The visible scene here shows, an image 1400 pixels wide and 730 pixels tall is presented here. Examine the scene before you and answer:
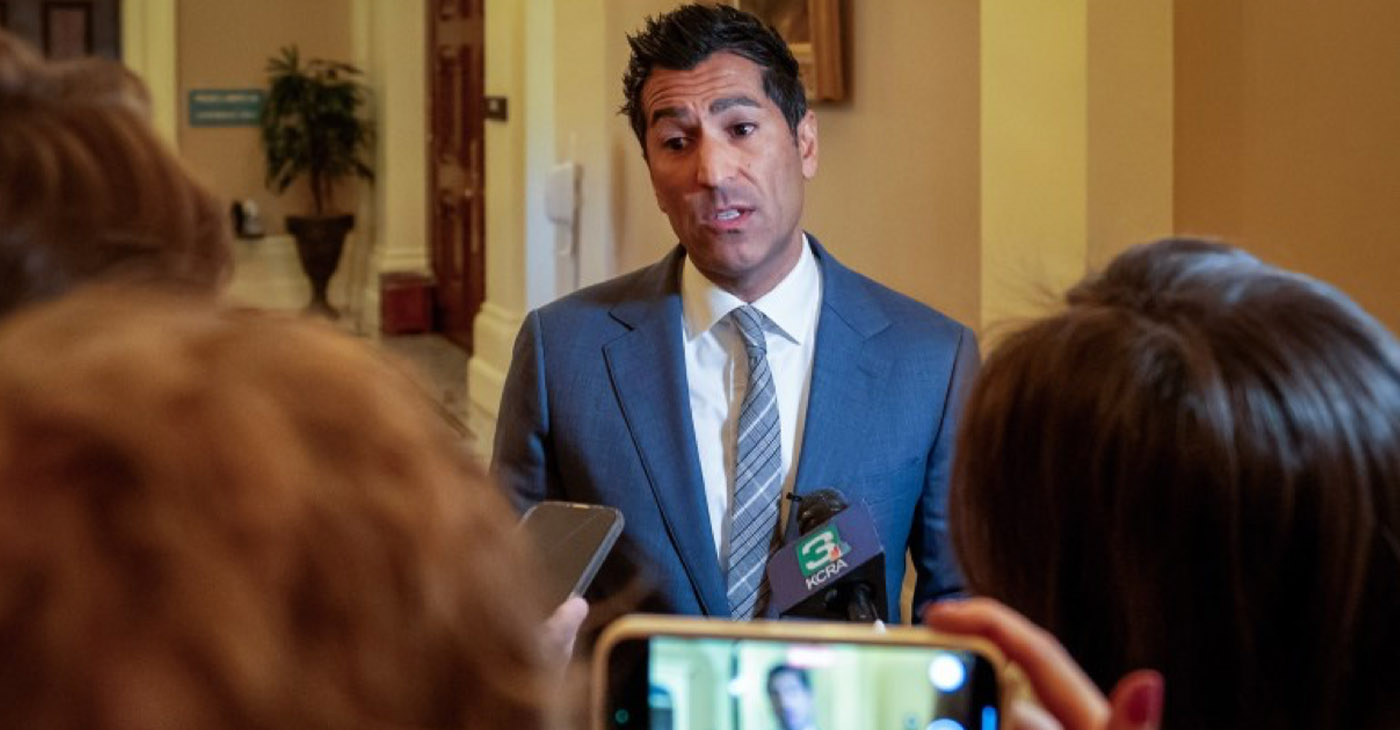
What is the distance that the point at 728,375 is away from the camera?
7.49 feet

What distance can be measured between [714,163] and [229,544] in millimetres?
1845

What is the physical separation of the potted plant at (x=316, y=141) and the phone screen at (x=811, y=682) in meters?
10.4

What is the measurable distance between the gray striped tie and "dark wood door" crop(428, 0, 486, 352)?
25.3 feet

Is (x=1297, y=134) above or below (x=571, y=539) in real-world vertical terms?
above

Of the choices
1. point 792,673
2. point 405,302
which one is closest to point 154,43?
point 405,302

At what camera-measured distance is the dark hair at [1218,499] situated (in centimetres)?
92

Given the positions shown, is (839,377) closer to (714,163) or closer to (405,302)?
(714,163)

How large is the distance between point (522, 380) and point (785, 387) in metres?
0.33

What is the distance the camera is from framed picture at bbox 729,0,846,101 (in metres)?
4.61

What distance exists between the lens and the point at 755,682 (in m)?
0.93

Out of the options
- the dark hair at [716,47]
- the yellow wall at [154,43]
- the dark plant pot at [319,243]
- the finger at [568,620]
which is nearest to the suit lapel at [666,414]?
the dark hair at [716,47]

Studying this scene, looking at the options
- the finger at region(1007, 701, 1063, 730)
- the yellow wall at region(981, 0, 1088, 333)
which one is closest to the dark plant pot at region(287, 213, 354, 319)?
the yellow wall at region(981, 0, 1088, 333)

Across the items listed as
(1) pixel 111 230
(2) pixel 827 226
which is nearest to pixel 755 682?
(1) pixel 111 230

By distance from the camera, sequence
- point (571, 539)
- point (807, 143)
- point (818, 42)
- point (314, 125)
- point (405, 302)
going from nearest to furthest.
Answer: point (571, 539) < point (807, 143) < point (818, 42) < point (405, 302) < point (314, 125)
